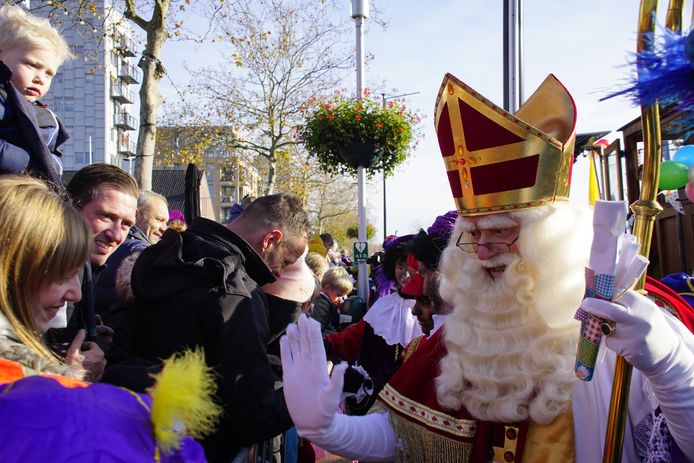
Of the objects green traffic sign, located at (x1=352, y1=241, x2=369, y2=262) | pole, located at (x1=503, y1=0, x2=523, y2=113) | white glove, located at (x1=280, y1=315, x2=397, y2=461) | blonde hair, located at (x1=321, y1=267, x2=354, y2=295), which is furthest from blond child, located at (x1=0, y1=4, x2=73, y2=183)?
green traffic sign, located at (x1=352, y1=241, x2=369, y2=262)

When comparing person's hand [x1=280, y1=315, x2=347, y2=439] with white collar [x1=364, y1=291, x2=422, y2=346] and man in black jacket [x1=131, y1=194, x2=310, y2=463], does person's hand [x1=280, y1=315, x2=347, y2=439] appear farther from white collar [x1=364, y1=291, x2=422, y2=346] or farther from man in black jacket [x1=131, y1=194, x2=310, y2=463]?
white collar [x1=364, y1=291, x2=422, y2=346]

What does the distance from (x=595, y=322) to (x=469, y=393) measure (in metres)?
0.57

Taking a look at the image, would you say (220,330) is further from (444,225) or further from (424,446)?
(444,225)

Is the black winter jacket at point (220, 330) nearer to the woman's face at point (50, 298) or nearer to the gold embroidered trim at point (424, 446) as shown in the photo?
the gold embroidered trim at point (424, 446)

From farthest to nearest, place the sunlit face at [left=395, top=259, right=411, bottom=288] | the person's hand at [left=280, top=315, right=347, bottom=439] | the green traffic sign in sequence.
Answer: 1. the green traffic sign
2. the sunlit face at [left=395, top=259, right=411, bottom=288]
3. the person's hand at [left=280, top=315, right=347, bottom=439]

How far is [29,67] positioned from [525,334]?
2.54 meters

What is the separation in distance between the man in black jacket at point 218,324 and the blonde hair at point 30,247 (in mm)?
804

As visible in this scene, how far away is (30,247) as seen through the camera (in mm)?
1313

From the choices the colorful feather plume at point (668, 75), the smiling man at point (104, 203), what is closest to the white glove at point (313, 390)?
the colorful feather plume at point (668, 75)

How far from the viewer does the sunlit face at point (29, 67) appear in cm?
275

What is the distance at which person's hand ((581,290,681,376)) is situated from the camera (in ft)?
4.90

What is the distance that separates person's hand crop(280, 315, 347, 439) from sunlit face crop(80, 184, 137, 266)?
4.64 ft

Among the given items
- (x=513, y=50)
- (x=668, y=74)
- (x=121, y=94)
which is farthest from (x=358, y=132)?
(x=121, y=94)

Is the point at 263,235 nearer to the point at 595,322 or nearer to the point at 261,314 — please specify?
the point at 261,314
